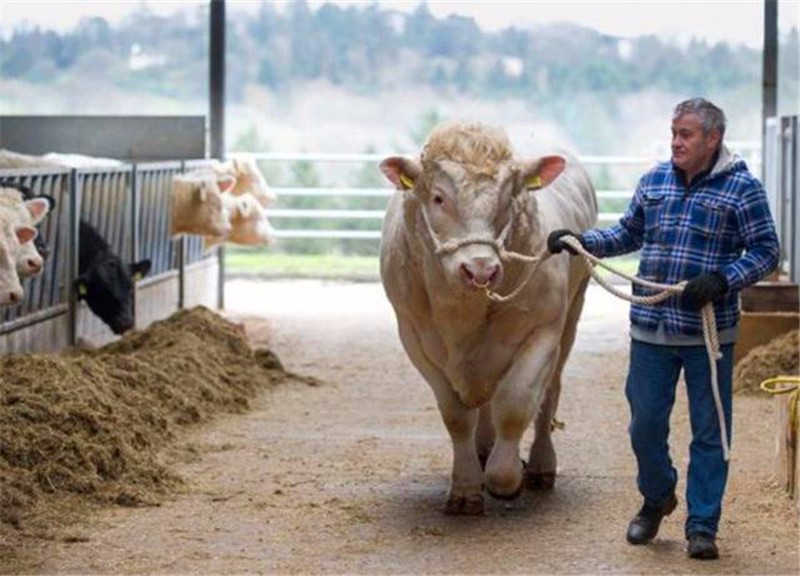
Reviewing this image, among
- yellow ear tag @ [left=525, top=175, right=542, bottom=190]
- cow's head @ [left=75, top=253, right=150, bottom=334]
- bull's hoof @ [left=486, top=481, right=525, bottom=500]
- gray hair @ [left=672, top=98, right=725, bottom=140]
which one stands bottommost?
bull's hoof @ [left=486, top=481, right=525, bottom=500]

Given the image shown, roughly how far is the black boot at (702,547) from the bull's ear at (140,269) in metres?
8.44

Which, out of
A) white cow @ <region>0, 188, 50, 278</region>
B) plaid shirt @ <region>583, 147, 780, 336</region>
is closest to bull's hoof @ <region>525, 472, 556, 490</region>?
plaid shirt @ <region>583, 147, 780, 336</region>

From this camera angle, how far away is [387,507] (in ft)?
27.6

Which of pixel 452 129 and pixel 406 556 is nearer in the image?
pixel 406 556

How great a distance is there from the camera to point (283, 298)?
2044 centimetres

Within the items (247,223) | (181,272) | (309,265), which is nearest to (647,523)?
(181,272)

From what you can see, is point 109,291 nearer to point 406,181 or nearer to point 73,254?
point 73,254

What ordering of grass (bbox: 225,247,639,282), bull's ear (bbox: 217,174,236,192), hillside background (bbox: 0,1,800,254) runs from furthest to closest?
hillside background (bbox: 0,1,800,254), grass (bbox: 225,247,639,282), bull's ear (bbox: 217,174,236,192)

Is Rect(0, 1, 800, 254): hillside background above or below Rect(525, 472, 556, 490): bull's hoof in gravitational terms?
above

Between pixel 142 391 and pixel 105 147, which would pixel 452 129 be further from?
pixel 105 147

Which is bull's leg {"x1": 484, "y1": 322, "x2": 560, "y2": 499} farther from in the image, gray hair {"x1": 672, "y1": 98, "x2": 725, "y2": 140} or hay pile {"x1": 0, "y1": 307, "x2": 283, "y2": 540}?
hay pile {"x1": 0, "y1": 307, "x2": 283, "y2": 540}

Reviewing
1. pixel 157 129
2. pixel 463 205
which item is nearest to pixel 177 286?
pixel 157 129

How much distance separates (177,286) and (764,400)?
7.09 meters

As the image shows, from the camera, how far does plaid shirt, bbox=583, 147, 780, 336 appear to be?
23.3 ft
